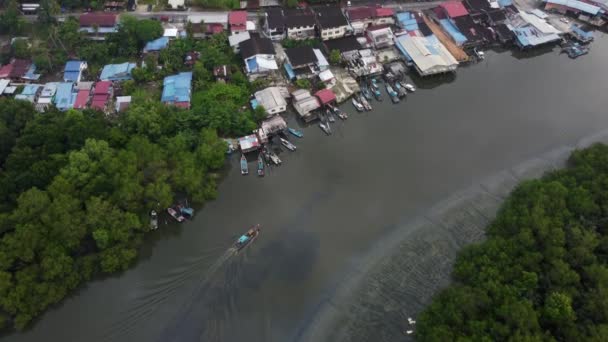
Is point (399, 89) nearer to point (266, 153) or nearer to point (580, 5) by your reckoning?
point (266, 153)

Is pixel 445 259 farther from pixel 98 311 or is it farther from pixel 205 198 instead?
pixel 98 311

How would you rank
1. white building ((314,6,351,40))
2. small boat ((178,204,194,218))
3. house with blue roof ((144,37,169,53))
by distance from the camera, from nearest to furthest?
small boat ((178,204,194,218))
house with blue roof ((144,37,169,53))
white building ((314,6,351,40))

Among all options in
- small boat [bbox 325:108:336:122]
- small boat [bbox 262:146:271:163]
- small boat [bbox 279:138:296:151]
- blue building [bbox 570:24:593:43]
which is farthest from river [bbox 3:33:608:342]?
blue building [bbox 570:24:593:43]

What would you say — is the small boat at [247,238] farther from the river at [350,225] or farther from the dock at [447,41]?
the dock at [447,41]

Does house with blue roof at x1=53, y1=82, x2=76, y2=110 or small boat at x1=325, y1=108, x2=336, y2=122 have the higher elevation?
house with blue roof at x1=53, y1=82, x2=76, y2=110

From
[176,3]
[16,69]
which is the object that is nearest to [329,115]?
[176,3]

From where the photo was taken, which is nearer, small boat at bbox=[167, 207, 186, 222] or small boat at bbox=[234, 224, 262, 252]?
small boat at bbox=[234, 224, 262, 252]

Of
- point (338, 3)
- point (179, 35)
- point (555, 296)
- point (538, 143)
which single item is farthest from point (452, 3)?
point (555, 296)

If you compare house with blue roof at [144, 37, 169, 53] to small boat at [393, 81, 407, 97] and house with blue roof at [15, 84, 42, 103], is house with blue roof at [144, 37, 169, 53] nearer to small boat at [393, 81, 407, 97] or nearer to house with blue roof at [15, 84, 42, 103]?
house with blue roof at [15, 84, 42, 103]
